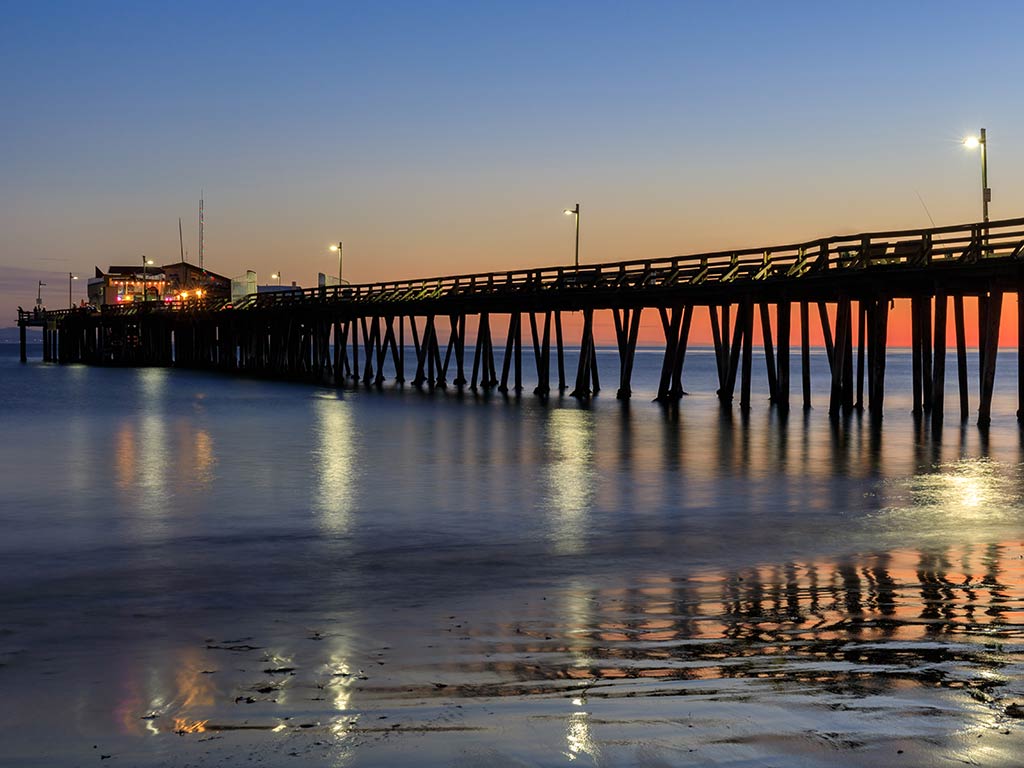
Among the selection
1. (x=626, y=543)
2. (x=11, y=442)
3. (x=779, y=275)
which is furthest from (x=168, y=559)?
(x=779, y=275)

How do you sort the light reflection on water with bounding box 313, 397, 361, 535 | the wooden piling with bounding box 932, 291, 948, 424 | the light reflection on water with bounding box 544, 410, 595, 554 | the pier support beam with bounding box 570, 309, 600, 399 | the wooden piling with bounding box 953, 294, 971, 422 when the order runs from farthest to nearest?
the pier support beam with bounding box 570, 309, 600, 399
the wooden piling with bounding box 953, 294, 971, 422
the wooden piling with bounding box 932, 291, 948, 424
the light reflection on water with bounding box 313, 397, 361, 535
the light reflection on water with bounding box 544, 410, 595, 554

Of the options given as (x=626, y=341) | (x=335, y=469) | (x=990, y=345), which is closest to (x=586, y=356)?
(x=626, y=341)

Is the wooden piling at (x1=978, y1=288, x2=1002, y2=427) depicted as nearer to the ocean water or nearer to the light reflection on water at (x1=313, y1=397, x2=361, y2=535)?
the ocean water

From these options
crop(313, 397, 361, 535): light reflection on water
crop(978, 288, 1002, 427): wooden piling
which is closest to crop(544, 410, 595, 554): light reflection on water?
crop(313, 397, 361, 535): light reflection on water

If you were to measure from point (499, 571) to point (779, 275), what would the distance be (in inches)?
917

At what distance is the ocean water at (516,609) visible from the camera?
5332 millimetres

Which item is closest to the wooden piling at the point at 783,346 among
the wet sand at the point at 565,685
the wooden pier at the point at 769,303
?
the wooden pier at the point at 769,303

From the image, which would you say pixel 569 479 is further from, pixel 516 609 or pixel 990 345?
pixel 990 345

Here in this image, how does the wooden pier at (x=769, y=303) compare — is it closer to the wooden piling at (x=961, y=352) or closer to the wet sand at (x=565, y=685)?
the wooden piling at (x=961, y=352)

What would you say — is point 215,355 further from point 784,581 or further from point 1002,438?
point 784,581

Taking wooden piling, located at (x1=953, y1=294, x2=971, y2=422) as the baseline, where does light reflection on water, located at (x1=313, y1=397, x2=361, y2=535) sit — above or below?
below

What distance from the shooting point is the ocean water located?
17.5ft

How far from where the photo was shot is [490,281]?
46.3 metres

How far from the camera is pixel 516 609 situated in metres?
8.55
